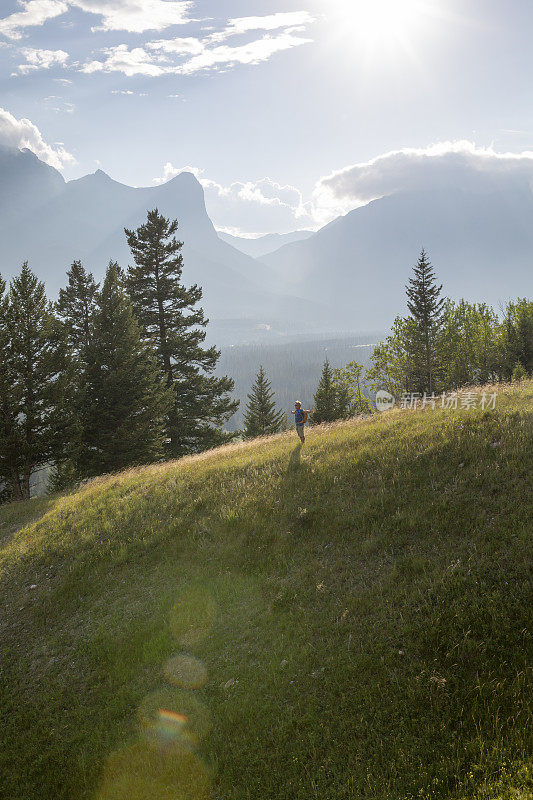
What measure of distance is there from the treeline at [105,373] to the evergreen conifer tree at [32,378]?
0.17ft

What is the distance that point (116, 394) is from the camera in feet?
73.4

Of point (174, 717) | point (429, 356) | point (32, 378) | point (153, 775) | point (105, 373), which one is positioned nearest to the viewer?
point (153, 775)

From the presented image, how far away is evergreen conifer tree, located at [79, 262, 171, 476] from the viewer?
22094 mm

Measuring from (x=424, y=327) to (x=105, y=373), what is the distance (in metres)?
34.7

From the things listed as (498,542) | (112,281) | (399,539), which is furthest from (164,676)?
(112,281)

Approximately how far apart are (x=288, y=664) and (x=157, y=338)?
80.0 feet

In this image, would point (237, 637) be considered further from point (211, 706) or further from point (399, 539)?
point (399, 539)

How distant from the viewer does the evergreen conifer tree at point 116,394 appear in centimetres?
2209

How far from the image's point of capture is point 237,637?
7.05m

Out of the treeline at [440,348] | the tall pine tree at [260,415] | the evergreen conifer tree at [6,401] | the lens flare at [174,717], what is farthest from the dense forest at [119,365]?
the lens flare at [174,717]

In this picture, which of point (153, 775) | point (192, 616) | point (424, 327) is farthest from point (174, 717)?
point (424, 327)

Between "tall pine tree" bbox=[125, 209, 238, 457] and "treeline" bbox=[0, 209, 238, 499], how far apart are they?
7 centimetres

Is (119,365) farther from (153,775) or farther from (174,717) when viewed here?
(153,775)

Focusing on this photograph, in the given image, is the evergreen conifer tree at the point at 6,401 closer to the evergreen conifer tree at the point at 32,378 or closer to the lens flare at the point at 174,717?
the evergreen conifer tree at the point at 32,378
